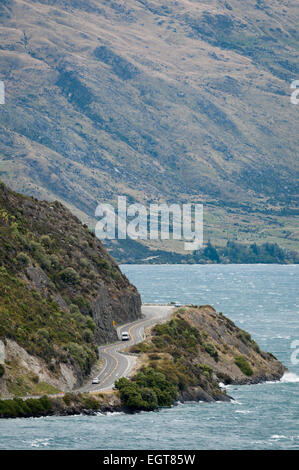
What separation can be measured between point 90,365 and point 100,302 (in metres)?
22.3

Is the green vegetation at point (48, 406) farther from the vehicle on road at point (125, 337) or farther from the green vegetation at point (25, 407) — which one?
the vehicle on road at point (125, 337)

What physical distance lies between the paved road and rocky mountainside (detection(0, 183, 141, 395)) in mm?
1794

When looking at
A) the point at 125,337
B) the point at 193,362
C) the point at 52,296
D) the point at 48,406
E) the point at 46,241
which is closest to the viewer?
the point at 48,406

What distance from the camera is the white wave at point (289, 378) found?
11509cm

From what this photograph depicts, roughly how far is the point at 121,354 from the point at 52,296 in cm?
1142

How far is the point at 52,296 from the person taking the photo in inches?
4144

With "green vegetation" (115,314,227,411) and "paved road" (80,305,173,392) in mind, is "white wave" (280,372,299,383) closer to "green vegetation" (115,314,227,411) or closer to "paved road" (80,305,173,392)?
"green vegetation" (115,314,227,411)

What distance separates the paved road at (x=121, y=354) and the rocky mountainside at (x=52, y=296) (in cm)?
179

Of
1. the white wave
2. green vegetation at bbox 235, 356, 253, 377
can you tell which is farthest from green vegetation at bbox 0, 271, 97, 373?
the white wave

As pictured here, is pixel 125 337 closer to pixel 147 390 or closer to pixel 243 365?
pixel 243 365

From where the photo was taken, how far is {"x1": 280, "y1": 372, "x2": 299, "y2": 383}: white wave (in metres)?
115

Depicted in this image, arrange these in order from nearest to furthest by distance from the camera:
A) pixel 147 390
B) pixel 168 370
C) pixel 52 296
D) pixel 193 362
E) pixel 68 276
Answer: pixel 147 390, pixel 168 370, pixel 52 296, pixel 193 362, pixel 68 276

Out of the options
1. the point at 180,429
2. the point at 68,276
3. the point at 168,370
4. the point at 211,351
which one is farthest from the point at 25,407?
the point at 211,351
